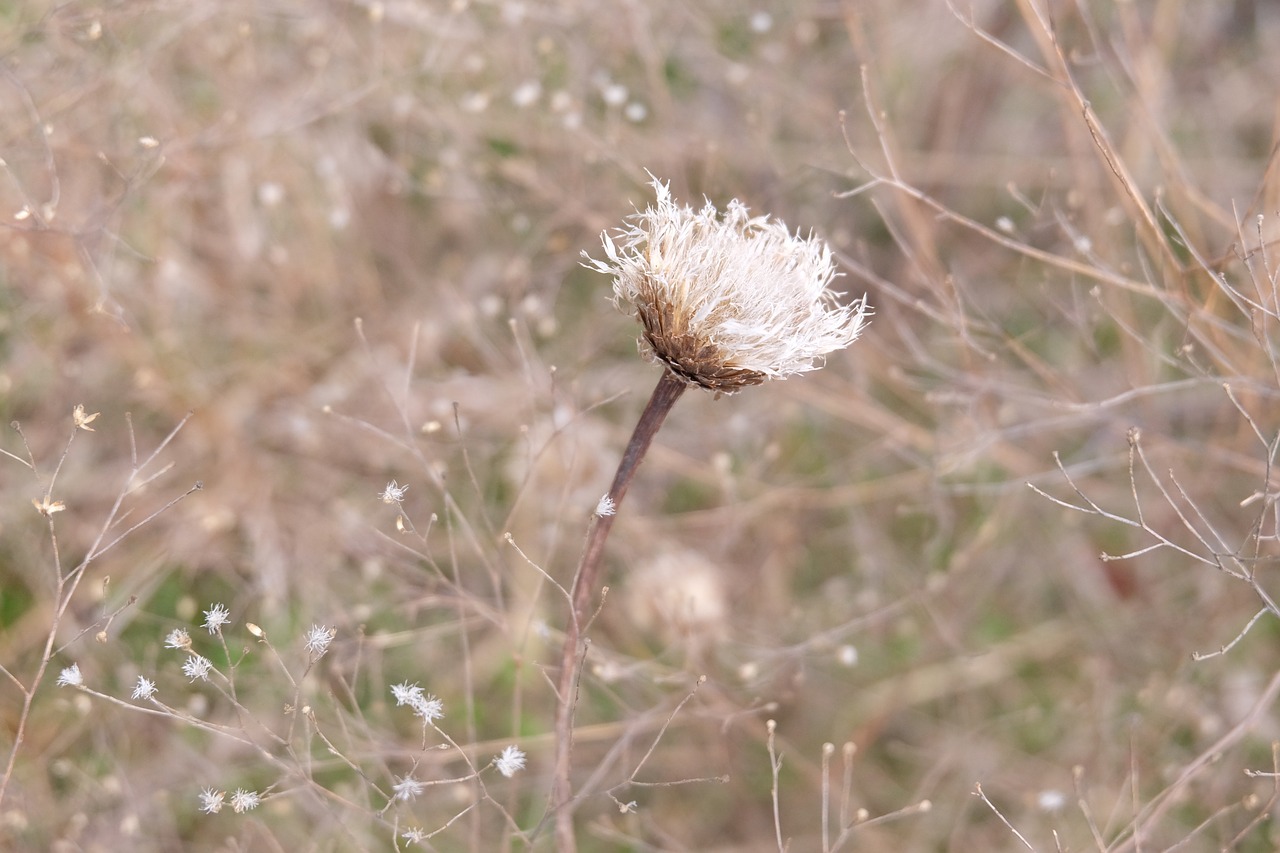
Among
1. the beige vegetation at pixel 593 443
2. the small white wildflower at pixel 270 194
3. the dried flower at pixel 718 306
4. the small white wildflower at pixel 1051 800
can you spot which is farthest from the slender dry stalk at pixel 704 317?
the small white wildflower at pixel 270 194

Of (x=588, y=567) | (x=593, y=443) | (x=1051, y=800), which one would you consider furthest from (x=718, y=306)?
(x=1051, y=800)

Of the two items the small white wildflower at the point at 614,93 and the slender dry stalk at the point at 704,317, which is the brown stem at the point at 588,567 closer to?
the slender dry stalk at the point at 704,317

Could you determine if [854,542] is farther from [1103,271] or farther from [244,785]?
[244,785]

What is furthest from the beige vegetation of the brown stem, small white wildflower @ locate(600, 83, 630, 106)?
the brown stem

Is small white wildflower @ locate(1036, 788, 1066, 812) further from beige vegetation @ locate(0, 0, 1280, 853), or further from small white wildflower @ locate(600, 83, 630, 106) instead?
small white wildflower @ locate(600, 83, 630, 106)

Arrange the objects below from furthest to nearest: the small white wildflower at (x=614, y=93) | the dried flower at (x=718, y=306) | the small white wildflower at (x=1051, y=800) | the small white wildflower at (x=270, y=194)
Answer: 1. the small white wildflower at (x=270, y=194)
2. the small white wildflower at (x=614, y=93)
3. the small white wildflower at (x=1051, y=800)
4. the dried flower at (x=718, y=306)

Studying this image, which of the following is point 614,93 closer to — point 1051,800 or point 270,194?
point 270,194
